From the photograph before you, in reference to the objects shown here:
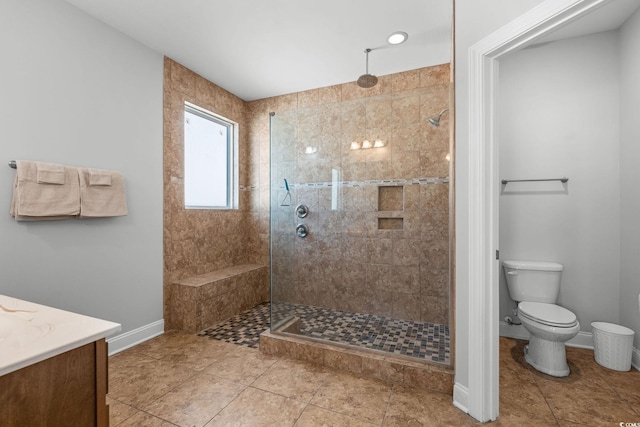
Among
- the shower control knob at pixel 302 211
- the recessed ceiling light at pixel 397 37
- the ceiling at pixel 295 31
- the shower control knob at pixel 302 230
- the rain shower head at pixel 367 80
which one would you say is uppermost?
the ceiling at pixel 295 31

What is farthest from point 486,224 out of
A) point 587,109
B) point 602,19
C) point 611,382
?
point 602,19

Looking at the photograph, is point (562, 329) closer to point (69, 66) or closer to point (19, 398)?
point (19, 398)

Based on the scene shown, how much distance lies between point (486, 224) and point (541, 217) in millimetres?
1436

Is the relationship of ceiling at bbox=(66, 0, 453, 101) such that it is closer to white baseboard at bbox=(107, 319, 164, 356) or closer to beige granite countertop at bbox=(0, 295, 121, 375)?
beige granite countertop at bbox=(0, 295, 121, 375)

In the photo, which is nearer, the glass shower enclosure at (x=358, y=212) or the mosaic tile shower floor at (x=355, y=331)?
the mosaic tile shower floor at (x=355, y=331)

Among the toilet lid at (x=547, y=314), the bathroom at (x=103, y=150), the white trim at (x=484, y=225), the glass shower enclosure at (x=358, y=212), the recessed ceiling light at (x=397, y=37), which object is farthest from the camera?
the glass shower enclosure at (x=358, y=212)

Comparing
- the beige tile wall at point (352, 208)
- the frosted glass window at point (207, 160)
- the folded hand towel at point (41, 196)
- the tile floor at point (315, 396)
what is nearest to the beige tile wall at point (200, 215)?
the beige tile wall at point (352, 208)

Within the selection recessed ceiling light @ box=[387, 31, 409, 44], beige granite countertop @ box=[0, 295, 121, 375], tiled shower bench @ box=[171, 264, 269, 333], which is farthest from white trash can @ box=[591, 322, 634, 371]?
tiled shower bench @ box=[171, 264, 269, 333]

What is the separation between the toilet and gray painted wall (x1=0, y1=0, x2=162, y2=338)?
3.14m

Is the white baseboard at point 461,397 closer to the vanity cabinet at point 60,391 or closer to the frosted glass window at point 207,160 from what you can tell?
the vanity cabinet at point 60,391

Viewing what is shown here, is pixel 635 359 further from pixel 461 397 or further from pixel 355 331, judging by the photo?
pixel 355 331

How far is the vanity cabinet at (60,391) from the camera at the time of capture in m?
0.75

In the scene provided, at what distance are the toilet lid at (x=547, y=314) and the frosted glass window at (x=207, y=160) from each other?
3185mm

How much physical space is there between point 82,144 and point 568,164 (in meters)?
3.87
